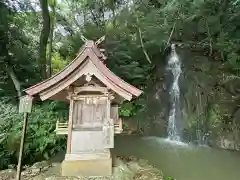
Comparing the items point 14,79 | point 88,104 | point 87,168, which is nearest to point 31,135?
point 14,79

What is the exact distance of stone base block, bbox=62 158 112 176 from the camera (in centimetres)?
624

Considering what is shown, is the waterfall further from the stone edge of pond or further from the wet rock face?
the stone edge of pond

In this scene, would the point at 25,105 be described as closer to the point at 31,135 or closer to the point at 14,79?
the point at 31,135

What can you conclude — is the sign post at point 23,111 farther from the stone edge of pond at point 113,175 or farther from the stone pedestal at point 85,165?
the stone pedestal at point 85,165

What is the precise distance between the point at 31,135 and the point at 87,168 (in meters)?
4.23

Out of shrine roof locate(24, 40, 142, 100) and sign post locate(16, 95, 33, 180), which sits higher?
shrine roof locate(24, 40, 142, 100)

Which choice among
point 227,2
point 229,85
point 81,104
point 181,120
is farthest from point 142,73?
point 81,104

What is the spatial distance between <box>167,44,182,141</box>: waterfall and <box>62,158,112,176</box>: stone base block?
795cm

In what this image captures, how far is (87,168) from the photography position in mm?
6293

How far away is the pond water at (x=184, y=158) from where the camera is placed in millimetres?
8414

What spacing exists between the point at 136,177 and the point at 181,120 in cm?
766

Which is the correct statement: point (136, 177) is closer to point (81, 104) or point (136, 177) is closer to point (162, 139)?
point (81, 104)

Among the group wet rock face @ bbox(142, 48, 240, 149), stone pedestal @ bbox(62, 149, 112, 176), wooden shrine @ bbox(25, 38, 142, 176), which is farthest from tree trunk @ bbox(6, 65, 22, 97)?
wet rock face @ bbox(142, 48, 240, 149)

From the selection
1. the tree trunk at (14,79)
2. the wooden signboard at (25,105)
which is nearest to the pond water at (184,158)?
the wooden signboard at (25,105)
